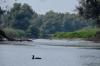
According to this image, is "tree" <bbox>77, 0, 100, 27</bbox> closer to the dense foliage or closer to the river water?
the dense foliage

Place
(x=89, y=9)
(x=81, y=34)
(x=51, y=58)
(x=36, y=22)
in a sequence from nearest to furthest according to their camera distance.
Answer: (x=51, y=58) < (x=89, y=9) < (x=81, y=34) < (x=36, y=22)

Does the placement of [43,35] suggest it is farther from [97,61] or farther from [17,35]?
[97,61]

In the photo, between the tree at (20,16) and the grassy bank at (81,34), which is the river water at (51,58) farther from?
the tree at (20,16)

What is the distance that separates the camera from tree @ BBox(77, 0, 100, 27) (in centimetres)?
8919

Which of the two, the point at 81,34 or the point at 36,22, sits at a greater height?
the point at 36,22

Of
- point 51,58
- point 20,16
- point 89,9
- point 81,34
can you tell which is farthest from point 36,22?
point 51,58

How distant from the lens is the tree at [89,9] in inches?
3511

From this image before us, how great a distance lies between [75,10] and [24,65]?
5714cm

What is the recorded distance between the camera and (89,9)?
90062mm

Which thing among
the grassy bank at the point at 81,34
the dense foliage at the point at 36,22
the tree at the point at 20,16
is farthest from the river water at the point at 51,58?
the tree at the point at 20,16

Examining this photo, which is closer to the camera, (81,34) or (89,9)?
(89,9)

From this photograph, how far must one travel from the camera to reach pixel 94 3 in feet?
294

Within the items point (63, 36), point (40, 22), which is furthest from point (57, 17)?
point (63, 36)

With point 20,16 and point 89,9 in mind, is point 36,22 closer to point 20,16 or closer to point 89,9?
point 20,16
